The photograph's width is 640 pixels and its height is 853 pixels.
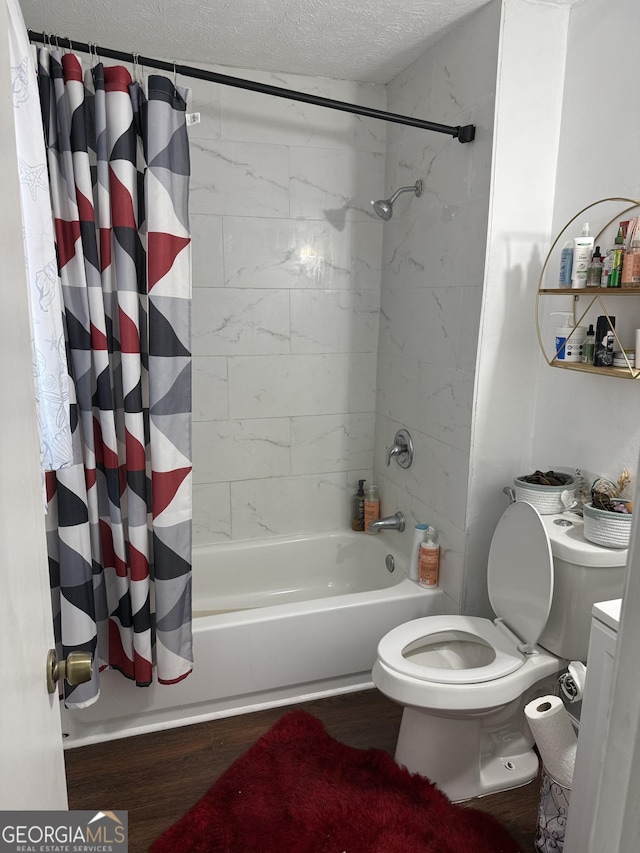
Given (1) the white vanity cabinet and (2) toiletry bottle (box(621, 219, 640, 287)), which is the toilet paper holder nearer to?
(1) the white vanity cabinet

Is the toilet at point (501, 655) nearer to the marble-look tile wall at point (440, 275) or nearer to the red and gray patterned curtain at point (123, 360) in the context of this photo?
the marble-look tile wall at point (440, 275)

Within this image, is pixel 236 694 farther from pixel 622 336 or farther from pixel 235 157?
pixel 235 157

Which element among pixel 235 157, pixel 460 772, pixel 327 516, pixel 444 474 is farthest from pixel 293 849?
pixel 235 157

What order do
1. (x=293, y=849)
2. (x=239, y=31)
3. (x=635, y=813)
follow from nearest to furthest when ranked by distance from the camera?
1. (x=635, y=813)
2. (x=293, y=849)
3. (x=239, y=31)

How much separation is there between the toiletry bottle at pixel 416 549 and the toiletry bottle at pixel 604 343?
975 mm

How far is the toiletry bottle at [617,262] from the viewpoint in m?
1.67

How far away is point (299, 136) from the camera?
8.59ft

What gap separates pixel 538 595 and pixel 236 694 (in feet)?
3.82

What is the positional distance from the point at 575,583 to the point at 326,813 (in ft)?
3.23

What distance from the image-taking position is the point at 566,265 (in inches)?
72.2

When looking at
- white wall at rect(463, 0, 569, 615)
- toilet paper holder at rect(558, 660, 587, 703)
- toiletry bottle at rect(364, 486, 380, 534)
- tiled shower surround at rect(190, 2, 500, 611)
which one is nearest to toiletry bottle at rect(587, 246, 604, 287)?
white wall at rect(463, 0, 569, 615)

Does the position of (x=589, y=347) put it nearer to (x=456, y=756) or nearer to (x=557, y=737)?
(x=557, y=737)

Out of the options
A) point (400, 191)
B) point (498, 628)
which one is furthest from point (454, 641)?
point (400, 191)

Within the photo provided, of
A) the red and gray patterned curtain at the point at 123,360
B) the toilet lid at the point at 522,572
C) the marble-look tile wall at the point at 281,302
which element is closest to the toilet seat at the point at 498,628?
the toilet lid at the point at 522,572
